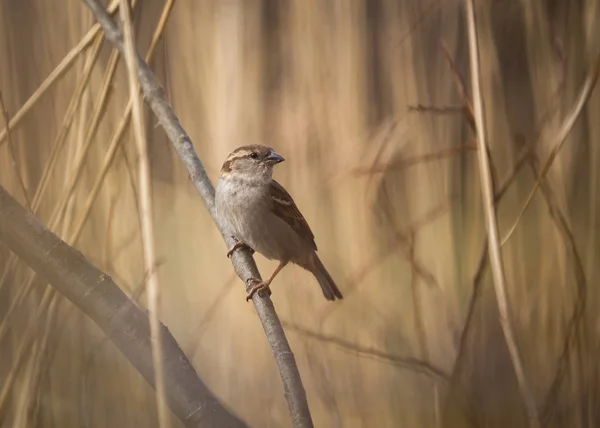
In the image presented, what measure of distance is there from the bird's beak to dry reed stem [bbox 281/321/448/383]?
28cm

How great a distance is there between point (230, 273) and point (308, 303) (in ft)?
0.49

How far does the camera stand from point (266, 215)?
111cm

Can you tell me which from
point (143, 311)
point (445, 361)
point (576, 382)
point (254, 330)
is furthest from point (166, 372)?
point (576, 382)

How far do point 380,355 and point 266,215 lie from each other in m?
0.31

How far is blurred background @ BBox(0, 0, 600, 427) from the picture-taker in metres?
0.98

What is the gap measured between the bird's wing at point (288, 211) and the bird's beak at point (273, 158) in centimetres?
4

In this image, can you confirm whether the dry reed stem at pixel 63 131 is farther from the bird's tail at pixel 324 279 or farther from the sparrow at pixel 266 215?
the bird's tail at pixel 324 279

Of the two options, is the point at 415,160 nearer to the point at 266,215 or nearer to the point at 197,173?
the point at 266,215

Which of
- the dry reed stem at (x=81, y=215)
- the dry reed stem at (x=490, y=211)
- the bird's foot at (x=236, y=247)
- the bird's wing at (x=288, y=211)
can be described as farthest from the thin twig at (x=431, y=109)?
the dry reed stem at (x=81, y=215)

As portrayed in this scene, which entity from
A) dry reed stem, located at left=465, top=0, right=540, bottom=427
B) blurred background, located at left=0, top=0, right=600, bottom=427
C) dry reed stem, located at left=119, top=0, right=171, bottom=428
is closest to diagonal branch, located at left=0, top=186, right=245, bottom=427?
dry reed stem, located at left=119, top=0, right=171, bottom=428

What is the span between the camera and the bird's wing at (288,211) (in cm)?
107

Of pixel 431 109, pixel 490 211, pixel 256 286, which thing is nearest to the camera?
pixel 490 211

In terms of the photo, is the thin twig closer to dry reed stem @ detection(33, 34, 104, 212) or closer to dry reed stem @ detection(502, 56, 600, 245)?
dry reed stem @ detection(502, 56, 600, 245)

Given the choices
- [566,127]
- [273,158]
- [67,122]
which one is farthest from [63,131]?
[566,127]
